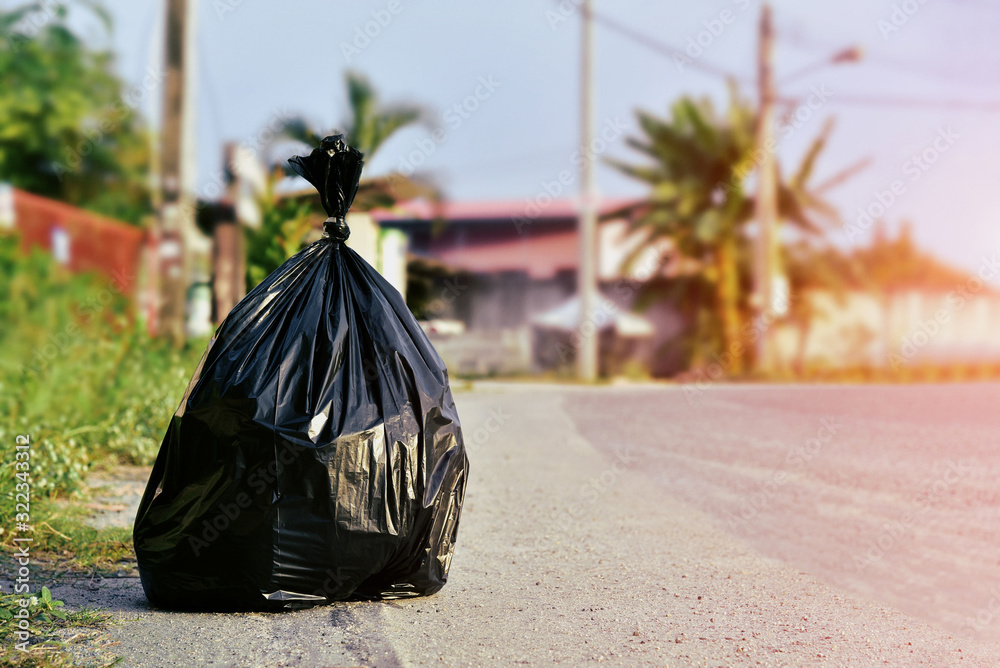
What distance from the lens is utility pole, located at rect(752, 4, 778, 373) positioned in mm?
17297

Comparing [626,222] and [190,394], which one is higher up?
[626,222]

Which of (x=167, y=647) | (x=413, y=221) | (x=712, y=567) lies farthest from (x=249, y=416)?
(x=413, y=221)

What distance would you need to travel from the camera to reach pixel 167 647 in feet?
8.86

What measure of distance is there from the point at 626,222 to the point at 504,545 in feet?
59.9

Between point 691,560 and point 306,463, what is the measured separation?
1925 mm

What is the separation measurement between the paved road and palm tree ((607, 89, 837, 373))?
471 inches

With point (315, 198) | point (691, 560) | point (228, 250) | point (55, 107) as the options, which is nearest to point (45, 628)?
point (691, 560)

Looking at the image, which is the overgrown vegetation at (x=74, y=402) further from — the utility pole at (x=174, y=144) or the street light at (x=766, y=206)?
the street light at (x=766, y=206)

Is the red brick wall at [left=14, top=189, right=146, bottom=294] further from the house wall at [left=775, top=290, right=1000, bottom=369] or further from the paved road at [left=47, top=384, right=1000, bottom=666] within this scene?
the house wall at [left=775, top=290, right=1000, bottom=369]

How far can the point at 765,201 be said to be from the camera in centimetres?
1767

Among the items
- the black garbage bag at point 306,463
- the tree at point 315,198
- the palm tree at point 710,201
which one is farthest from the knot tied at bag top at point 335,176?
the palm tree at point 710,201

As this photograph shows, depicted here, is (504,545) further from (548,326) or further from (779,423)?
(548,326)

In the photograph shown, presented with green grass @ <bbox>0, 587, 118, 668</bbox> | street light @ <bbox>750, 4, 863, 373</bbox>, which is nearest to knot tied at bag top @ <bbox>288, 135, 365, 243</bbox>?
green grass @ <bbox>0, 587, 118, 668</bbox>

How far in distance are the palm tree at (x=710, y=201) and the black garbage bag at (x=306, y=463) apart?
17088 millimetres
